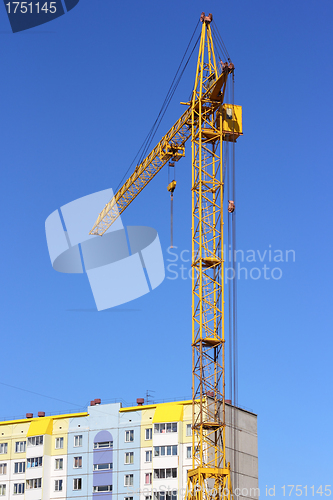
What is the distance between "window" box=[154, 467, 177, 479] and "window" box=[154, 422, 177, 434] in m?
3.22

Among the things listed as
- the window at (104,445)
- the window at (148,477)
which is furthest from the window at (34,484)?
the window at (148,477)

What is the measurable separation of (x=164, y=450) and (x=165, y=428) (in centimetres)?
185

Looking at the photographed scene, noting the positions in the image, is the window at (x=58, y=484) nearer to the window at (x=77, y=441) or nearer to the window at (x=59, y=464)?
the window at (x=59, y=464)

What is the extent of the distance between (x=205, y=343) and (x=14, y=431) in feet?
Result: 84.2

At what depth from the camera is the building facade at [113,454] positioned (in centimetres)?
6669

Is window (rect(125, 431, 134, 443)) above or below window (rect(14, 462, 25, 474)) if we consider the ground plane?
above

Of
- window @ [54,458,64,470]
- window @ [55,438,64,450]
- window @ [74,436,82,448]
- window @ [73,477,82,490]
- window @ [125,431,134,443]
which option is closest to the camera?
window @ [125,431,134,443]

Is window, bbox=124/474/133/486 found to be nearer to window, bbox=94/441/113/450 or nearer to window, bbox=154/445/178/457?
window, bbox=154/445/178/457

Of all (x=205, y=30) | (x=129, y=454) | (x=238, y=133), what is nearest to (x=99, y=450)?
(x=129, y=454)

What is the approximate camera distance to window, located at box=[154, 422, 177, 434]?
6719cm

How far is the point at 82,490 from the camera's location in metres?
69.3

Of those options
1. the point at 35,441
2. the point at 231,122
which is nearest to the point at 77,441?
the point at 35,441

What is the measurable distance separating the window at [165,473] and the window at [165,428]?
10.6 feet

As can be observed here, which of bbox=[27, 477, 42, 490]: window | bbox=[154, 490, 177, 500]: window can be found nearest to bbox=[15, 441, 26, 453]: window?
bbox=[27, 477, 42, 490]: window
